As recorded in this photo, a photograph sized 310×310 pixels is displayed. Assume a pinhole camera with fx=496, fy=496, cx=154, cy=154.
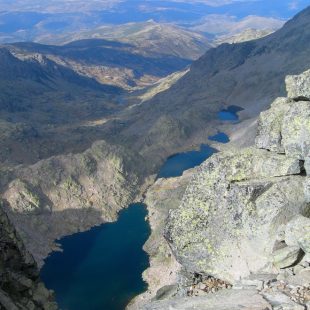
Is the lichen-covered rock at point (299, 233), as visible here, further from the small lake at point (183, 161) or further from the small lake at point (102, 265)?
the small lake at point (183, 161)

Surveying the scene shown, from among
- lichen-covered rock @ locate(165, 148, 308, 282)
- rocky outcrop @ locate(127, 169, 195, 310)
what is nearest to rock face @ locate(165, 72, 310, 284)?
lichen-covered rock @ locate(165, 148, 308, 282)

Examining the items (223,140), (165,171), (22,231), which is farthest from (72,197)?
(223,140)

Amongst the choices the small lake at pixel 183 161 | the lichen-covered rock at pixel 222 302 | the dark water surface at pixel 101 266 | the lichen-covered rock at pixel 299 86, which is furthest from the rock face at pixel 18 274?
the small lake at pixel 183 161

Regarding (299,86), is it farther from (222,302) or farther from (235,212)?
(222,302)

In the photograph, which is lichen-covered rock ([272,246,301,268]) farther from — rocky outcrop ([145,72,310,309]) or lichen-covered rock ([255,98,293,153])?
lichen-covered rock ([255,98,293,153])

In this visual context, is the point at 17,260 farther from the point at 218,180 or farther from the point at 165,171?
the point at 165,171

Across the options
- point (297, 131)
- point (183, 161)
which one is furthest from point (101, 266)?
point (183, 161)
